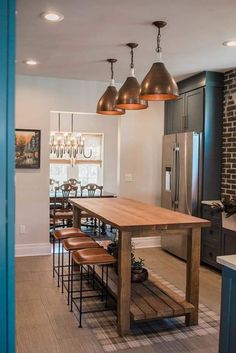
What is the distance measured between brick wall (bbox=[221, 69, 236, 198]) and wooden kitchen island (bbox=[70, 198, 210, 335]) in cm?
168

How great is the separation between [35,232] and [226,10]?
390 centimetres

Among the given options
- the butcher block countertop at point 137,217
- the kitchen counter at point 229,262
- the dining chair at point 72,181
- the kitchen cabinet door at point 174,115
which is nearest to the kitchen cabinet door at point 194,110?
the kitchen cabinet door at point 174,115

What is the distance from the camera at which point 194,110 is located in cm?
520

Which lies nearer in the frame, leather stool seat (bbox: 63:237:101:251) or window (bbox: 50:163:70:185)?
leather stool seat (bbox: 63:237:101:251)

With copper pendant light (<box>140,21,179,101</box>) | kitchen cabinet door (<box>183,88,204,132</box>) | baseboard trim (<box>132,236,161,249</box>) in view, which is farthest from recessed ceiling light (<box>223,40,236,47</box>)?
baseboard trim (<box>132,236,161,249</box>)

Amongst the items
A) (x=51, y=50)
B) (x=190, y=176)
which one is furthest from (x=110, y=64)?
(x=190, y=176)

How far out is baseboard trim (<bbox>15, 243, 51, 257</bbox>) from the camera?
211 inches

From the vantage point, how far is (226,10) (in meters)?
2.90

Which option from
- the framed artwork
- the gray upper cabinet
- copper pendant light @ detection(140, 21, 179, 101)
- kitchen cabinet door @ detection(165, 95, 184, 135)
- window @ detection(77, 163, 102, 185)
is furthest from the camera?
window @ detection(77, 163, 102, 185)

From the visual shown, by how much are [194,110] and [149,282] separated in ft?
8.50

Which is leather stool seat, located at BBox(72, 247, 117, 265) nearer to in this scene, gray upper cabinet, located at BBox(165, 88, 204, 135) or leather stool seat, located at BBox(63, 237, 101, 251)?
leather stool seat, located at BBox(63, 237, 101, 251)

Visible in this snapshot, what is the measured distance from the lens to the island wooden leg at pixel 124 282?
2.90 meters

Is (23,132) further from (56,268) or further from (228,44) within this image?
(228,44)

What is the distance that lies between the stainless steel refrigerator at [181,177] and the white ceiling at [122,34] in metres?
0.97
